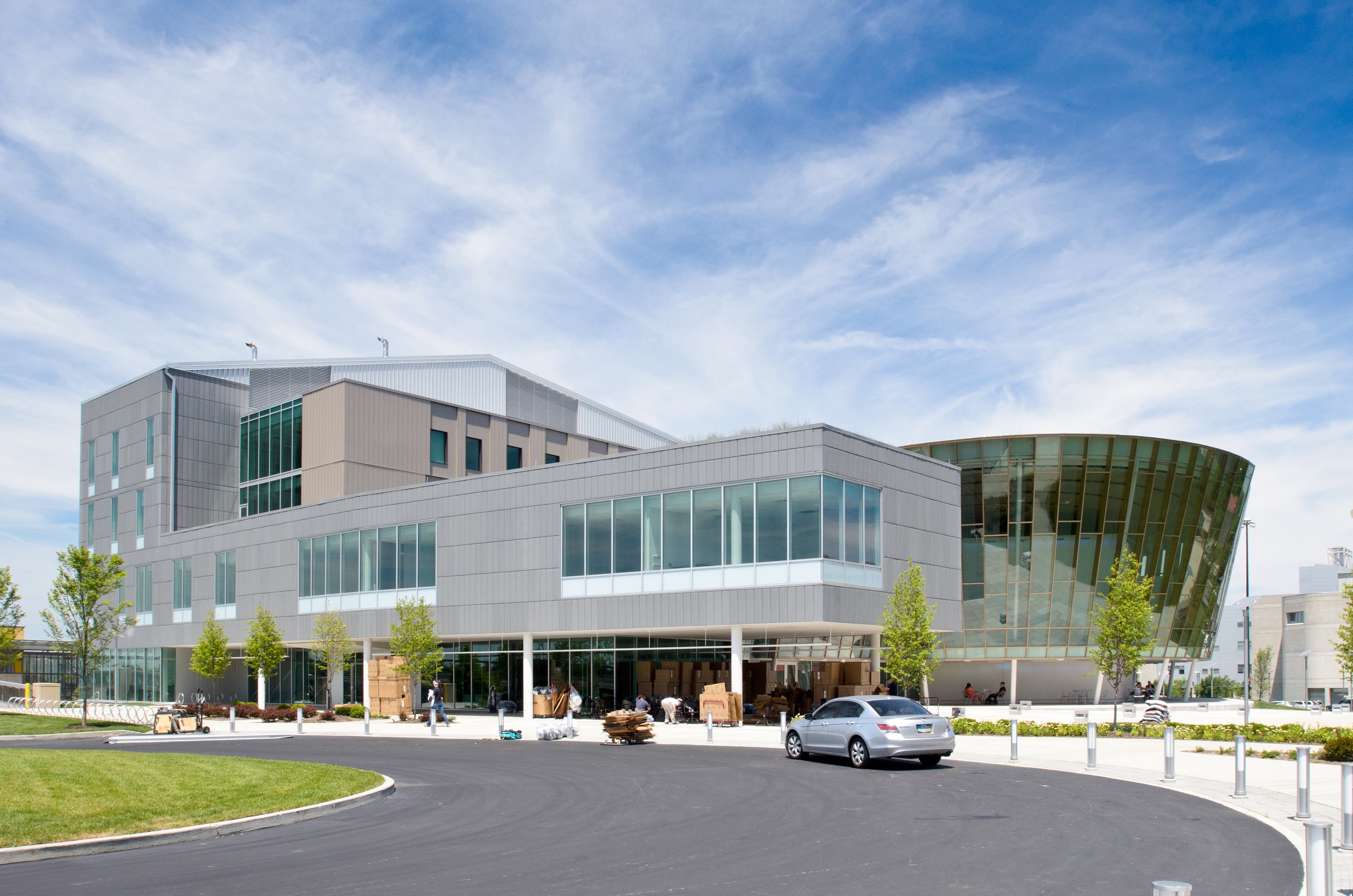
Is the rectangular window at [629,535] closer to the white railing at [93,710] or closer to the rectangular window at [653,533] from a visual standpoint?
the rectangular window at [653,533]

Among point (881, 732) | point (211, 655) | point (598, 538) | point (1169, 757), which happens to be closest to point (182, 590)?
point (211, 655)

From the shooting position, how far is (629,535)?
40.2 m

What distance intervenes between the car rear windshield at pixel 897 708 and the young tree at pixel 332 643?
1224 inches

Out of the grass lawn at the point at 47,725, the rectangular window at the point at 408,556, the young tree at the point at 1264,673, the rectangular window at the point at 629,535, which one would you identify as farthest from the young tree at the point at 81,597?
the young tree at the point at 1264,673

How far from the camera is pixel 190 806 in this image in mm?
16266

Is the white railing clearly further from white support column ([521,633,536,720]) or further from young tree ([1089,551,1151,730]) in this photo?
young tree ([1089,551,1151,730])

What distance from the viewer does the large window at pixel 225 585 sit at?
5769 cm

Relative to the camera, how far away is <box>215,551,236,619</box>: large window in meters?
57.7

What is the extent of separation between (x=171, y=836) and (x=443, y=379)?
2048 inches

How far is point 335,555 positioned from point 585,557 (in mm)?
15617

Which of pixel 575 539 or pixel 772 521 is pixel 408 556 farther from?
pixel 772 521

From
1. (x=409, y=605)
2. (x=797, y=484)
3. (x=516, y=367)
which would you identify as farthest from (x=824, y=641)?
(x=516, y=367)

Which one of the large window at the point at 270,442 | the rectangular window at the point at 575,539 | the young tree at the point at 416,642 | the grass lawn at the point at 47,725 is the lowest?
the grass lawn at the point at 47,725

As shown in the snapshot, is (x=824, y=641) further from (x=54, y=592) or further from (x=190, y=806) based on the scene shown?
(x=54, y=592)
